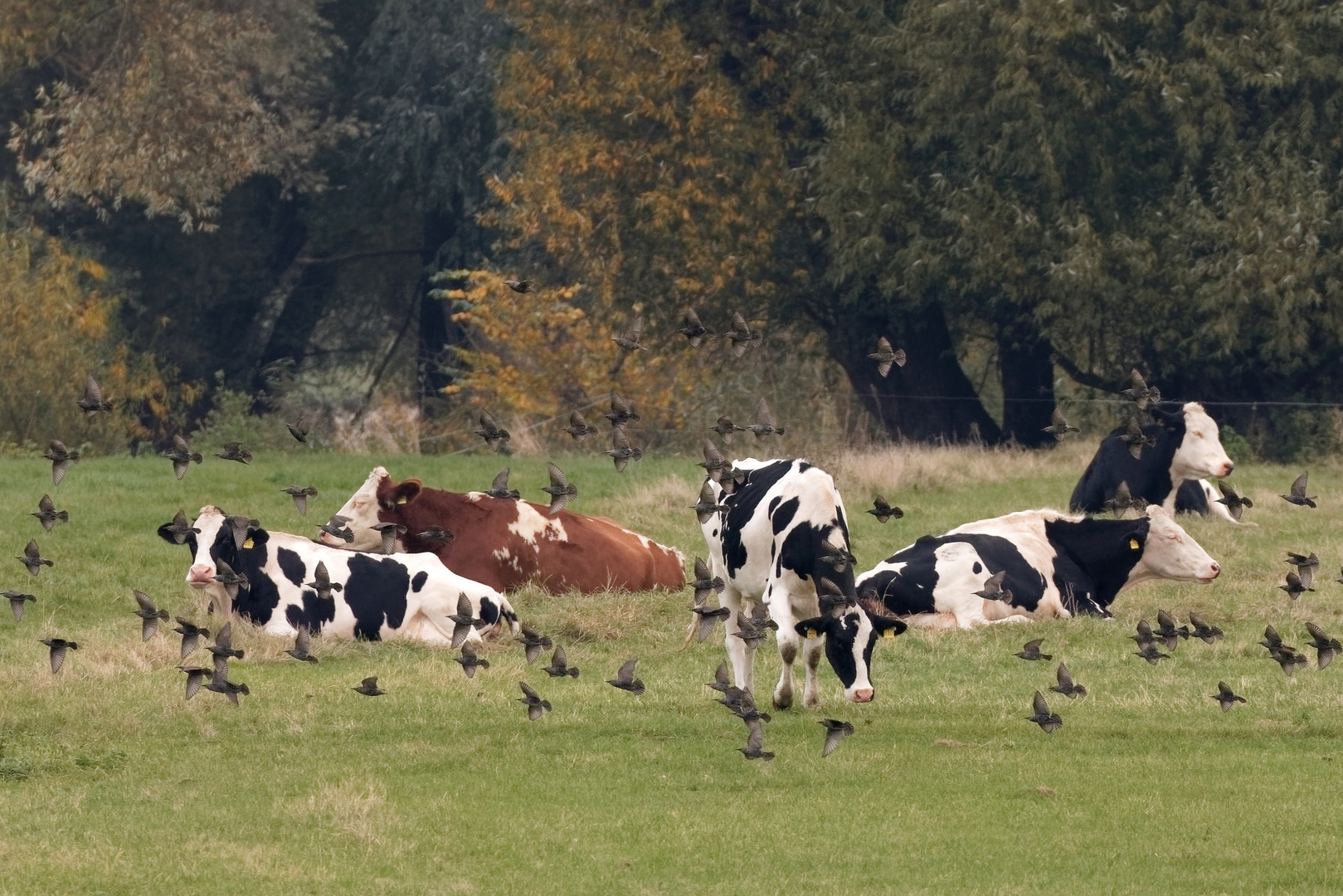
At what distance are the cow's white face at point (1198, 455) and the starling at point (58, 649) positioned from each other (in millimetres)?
12236

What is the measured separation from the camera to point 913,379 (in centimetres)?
3656

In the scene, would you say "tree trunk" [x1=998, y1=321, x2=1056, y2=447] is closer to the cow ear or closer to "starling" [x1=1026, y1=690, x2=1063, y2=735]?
the cow ear

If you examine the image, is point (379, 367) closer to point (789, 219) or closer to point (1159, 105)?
point (789, 219)

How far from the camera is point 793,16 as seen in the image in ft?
114

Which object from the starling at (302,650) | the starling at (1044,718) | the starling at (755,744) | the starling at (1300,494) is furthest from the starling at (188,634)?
the starling at (1300,494)

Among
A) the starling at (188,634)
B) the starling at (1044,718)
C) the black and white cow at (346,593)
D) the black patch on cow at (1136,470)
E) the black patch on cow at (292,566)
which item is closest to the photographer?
the starling at (1044,718)

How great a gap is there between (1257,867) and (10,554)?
12.9m

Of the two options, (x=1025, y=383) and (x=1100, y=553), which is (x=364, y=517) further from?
(x=1025, y=383)

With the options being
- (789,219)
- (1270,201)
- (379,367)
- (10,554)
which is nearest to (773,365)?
(789,219)

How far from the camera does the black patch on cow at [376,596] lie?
16.6 metres

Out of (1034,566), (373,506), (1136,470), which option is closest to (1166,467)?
(1136,470)

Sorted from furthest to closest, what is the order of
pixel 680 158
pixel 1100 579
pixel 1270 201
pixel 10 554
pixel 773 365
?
1. pixel 773 365
2. pixel 680 158
3. pixel 1270 201
4. pixel 10 554
5. pixel 1100 579

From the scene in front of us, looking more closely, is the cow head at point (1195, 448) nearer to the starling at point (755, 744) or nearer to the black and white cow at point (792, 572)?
the black and white cow at point (792, 572)

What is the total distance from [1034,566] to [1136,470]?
6.14 meters
